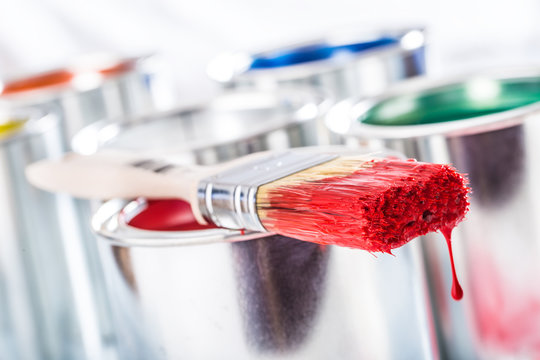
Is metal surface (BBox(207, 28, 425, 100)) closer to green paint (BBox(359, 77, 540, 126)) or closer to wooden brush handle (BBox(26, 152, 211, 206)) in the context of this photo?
green paint (BBox(359, 77, 540, 126))

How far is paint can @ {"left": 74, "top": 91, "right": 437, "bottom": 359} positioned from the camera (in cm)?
37

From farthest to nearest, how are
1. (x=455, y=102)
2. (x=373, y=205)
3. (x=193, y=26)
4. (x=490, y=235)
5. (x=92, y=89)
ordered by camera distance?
1. (x=193, y=26)
2. (x=92, y=89)
3. (x=455, y=102)
4. (x=490, y=235)
5. (x=373, y=205)

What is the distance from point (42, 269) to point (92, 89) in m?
0.19

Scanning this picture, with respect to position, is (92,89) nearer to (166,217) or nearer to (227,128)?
(227,128)

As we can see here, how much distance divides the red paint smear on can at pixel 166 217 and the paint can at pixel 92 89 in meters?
0.20

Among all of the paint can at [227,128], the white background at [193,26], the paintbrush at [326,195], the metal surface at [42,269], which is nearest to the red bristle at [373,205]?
the paintbrush at [326,195]

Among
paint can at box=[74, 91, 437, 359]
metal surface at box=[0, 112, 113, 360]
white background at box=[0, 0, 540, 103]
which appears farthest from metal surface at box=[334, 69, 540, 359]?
white background at box=[0, 0, 540, 103]

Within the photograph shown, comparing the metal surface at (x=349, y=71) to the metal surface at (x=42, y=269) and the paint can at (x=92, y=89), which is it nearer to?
the paint can at (x=92, y=89)

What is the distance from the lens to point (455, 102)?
556mm

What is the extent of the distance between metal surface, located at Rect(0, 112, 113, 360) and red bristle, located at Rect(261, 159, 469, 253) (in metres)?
0.28

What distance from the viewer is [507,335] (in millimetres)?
445

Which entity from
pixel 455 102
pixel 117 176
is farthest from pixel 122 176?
pixel 455 102

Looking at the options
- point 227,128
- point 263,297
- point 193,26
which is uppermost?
point 193,26

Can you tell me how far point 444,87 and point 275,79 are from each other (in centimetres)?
16
